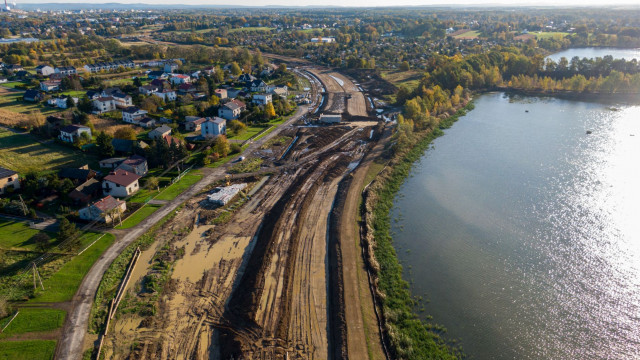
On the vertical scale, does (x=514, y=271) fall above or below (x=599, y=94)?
below

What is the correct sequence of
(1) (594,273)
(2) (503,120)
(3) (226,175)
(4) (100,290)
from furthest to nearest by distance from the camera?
(2) (503,120), (3) (226,175), (1) (594,273), (4) (100,290)

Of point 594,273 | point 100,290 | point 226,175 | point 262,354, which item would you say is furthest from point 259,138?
point 594,273

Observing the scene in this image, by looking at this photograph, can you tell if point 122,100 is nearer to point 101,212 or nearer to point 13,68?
point 101,212

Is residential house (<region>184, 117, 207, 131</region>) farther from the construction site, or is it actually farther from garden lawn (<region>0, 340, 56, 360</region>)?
garden lawn (<region>0, 340, 56, 360</region>)

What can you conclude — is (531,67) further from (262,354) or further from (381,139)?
(262,354)

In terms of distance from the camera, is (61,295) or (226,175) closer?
(61,295)

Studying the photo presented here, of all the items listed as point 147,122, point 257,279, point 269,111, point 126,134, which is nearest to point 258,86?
point 269,111
